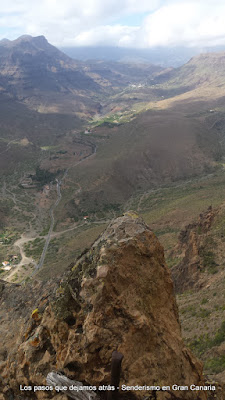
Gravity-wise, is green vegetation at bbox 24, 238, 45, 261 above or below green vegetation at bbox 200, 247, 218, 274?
below

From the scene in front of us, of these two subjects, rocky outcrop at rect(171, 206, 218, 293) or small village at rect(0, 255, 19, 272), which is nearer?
rocky outcrop at rect(171, 206, 218, 293)

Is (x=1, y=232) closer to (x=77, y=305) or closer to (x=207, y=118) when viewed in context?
(x=77, y=305)

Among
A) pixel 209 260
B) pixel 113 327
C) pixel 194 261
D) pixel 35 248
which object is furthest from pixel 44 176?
pixel 113 327

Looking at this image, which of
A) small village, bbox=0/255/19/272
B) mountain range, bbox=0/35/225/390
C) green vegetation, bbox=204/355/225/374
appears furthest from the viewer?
small village, bbox=0/255/19/272

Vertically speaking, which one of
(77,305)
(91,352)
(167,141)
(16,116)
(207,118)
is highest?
(16,116)

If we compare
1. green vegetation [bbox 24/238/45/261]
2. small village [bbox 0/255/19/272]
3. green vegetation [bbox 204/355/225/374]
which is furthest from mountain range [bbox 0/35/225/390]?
small village [bbox 0/255/19/272]

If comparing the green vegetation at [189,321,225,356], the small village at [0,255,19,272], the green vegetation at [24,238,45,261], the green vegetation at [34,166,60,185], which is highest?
the green vegetation at [34,166,60,185]

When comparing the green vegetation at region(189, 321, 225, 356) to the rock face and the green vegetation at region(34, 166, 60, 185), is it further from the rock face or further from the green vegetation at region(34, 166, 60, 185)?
the green vegetation at region(34, 166, 60, 185)

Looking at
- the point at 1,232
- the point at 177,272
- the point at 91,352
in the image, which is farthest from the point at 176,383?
the point at 1,232
